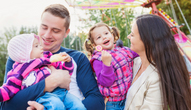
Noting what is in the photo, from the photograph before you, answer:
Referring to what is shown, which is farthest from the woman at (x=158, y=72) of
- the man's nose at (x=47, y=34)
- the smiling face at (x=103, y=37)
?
the man's nose at (x=47, y=34)

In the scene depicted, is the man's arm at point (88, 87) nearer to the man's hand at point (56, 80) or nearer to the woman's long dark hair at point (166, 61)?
the man's hand at point (56, 80)

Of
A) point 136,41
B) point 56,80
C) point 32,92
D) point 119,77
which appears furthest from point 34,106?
point 136,41

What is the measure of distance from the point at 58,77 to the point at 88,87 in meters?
0.36

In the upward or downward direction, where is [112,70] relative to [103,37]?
downward

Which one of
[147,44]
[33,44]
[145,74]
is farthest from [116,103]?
[33,44]

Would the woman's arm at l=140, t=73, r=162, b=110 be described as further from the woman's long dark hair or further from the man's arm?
the man's arm

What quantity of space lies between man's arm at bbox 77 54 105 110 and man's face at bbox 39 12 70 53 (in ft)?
1.17

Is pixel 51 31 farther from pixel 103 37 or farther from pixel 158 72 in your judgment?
pixel 158 72

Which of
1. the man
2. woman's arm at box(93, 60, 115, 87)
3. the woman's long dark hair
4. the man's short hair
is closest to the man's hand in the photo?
the man

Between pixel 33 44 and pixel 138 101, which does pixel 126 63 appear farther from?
pixel 33 44

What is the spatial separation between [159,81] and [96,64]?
0.71m

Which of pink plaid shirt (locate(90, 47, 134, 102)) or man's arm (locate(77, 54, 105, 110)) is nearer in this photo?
man's arm (locate(77, 54, 105, 110))

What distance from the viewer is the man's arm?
1.54m

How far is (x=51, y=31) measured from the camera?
1797mm
